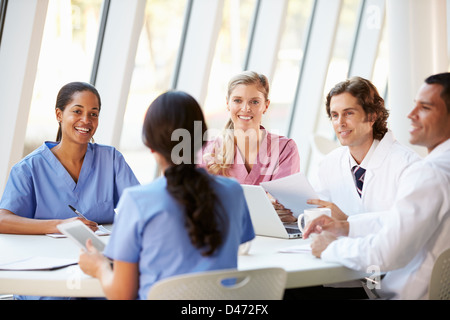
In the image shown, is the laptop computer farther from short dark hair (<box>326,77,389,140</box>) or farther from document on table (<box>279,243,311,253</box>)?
short dark hair (<box>326,77,389,140</box>)

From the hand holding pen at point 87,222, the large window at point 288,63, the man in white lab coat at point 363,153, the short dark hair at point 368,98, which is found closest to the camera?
the hand holding pen at point 87,222

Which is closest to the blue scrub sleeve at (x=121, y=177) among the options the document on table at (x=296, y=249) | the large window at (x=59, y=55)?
the document on table at (x=296, y=249)

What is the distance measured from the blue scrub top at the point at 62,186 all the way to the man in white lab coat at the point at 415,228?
0.92 meters

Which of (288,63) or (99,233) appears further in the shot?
(288,63)

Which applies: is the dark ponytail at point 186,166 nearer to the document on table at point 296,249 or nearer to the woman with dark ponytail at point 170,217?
the woman with dark ponytail at point 170,217

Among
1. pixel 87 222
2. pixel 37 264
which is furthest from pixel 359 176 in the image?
pixel 37 264

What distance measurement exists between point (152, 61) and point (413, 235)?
3358 millimetres

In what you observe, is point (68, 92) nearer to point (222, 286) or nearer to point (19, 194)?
point (19, 194)

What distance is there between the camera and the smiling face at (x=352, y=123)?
230 cm

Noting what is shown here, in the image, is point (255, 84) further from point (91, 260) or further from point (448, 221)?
point (91, 260)

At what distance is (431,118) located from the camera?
1821 mm

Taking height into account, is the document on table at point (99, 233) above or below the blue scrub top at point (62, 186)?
below

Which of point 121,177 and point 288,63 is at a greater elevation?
point 288,63
